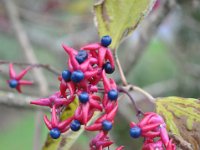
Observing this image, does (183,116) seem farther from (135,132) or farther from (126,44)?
(126,44)

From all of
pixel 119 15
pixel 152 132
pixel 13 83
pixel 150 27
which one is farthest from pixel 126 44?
pixel 152 132

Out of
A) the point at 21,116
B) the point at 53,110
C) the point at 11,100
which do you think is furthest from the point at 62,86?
the point at 21,116

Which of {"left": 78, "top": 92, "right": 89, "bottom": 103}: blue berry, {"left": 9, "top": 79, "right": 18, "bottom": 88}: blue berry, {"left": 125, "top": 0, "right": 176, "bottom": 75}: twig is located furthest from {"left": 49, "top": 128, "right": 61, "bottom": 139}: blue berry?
{"left": 125, "top": 0, "right": 176, "bottom": 75}: twig

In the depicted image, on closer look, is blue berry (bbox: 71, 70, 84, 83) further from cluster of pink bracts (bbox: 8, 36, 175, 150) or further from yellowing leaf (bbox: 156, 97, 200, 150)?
yellowing leaf (bbox: 156, 97, 200, 150)

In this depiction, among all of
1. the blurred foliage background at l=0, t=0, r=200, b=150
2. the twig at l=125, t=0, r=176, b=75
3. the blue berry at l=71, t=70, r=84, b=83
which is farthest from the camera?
the blurred foliage background at l=0, t=0, r=200, b=150

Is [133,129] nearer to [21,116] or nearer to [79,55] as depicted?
[79,55]

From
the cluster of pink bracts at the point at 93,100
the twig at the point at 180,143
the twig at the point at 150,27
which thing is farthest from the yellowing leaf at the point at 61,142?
the twig at the point at 150,27

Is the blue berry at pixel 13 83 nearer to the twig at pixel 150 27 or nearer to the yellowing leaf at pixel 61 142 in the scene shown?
the yellowing leaf at pixel 61 142
